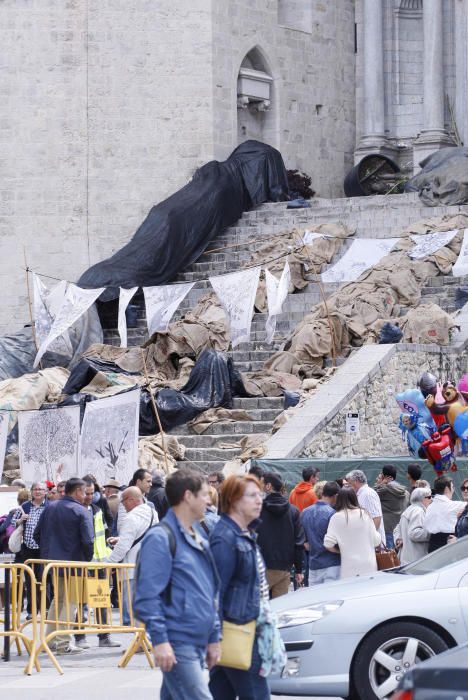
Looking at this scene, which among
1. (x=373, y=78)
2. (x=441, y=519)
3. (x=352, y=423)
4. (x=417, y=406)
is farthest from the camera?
(x=373, y=78)

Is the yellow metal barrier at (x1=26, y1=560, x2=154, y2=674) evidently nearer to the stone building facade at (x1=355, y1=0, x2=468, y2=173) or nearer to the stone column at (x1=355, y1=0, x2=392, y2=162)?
the stone building facade at (x1=355, y1=0, x2=468, y2=173)

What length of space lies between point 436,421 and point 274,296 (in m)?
4.85

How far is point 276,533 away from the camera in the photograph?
12977 mm

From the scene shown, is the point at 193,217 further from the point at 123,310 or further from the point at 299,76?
the point at 299,76

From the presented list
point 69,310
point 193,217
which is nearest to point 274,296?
point 69,310

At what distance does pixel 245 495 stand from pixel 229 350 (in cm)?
1681

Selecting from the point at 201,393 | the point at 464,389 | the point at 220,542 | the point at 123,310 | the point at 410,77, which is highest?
the point at 410,77

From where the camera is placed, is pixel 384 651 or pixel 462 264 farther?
pixel 462 264

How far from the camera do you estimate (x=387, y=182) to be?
108 feet

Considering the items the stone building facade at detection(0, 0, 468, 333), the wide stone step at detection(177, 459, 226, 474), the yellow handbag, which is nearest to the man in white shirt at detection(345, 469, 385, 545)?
the wide stone step at detection(177, 459, 226, 474)

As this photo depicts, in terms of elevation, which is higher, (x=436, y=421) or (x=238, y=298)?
(x=238, y=298)

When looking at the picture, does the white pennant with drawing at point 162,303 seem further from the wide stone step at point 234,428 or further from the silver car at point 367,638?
the silver car at point 367,638

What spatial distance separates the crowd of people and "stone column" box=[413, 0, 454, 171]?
16.3 metres

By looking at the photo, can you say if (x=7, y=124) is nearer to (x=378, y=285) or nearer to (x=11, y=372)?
(x=11, y=372)
